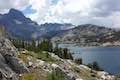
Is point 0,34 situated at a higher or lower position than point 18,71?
higher

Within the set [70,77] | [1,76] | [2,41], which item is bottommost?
[70,77]

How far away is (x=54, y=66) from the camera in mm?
100438

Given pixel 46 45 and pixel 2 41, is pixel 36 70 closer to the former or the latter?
pixel 2 41

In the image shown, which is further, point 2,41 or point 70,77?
point 70,77

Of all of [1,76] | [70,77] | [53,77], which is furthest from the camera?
[70,77]

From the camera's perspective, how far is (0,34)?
72.5 metres

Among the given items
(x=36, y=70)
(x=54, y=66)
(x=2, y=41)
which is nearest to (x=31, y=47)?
(x=54, y=66)

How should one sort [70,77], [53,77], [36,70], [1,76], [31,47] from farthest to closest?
[31,47] < [70,77] < [36,70] < [53,77] < [1,76]

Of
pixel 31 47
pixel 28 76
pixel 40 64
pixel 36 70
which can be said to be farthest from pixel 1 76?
pixel 31 47

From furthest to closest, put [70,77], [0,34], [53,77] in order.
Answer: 1. [70,77]
2. [0,34]
3. [53,77]

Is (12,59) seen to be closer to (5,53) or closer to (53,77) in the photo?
(5,53)

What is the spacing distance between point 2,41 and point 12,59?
17.4ft

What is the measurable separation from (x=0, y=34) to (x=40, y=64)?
27398mm

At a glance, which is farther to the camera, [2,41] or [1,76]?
[2,41]
